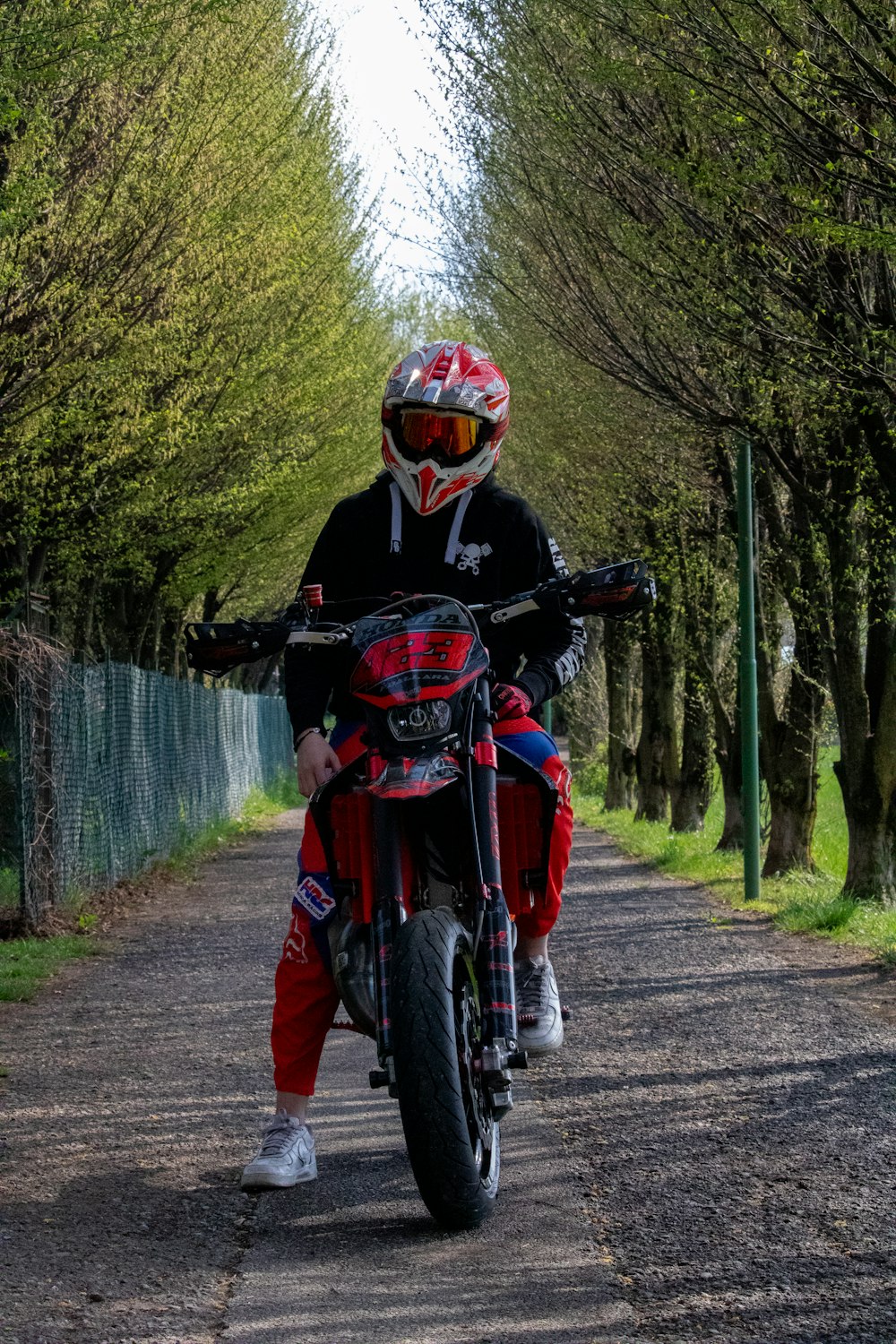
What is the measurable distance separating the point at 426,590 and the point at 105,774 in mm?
9653

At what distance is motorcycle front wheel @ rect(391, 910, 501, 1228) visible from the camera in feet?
12.9

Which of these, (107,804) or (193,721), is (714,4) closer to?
(107,804)

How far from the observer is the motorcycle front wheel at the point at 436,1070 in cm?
393

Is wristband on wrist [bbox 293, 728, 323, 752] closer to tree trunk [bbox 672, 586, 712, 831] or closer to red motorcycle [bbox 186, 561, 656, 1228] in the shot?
red motorcycle [bbox 186, 561, 656, 1228]

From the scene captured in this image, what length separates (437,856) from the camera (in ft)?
14.6

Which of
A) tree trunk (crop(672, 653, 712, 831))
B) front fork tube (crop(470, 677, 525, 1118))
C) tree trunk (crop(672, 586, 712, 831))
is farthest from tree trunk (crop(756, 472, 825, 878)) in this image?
front fork tube (crop(470, 677, 525, 1118))

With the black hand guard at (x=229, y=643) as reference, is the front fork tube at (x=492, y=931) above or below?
below

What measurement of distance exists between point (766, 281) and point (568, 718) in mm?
30625

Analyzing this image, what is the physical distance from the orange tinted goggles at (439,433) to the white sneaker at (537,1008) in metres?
1.41

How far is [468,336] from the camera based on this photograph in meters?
28.2

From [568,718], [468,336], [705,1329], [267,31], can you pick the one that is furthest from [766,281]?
[568,718]

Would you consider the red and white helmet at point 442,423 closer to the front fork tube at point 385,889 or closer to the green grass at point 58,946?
the front fork tube at point 385,889

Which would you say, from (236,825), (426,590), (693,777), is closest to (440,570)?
(426,590)

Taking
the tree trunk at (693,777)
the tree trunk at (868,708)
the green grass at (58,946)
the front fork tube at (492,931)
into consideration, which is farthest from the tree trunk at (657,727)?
the front fork tube at (492,931)
